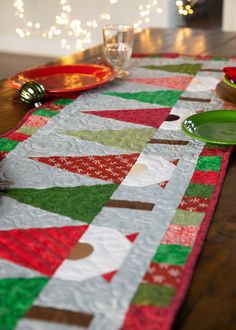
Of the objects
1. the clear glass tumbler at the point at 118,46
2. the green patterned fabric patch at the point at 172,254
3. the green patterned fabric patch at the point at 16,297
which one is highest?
the clear glass tumbler at the point at 118,46

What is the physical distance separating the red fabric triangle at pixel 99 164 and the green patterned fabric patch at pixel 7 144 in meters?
0.08

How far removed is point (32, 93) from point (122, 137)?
0.31 metres

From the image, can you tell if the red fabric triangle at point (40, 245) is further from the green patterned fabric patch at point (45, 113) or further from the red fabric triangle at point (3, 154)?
the green patterned fabric patch at point (45, 113)

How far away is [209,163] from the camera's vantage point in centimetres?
100

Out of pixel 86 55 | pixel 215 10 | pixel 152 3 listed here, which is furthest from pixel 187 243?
pixel 215 10

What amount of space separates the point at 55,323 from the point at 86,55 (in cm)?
138

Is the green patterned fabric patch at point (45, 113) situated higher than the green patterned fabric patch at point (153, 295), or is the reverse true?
the green patterned fabric patch at point (153, 295)

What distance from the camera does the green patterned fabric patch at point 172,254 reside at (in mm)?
710

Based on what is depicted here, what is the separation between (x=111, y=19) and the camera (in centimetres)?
407

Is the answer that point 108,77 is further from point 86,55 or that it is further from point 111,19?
point 111,19

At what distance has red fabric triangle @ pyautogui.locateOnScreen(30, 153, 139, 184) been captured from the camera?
0.96m

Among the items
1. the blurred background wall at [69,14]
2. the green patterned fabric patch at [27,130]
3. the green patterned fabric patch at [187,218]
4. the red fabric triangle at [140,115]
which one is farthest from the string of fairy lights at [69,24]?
the green patterned fabric patch at [187,218]

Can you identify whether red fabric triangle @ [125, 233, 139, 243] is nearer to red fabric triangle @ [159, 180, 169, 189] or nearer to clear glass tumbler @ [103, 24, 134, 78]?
red fabric triangle @ [159, 180, 169, 189]

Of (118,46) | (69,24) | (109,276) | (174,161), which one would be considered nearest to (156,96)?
(118,46)
